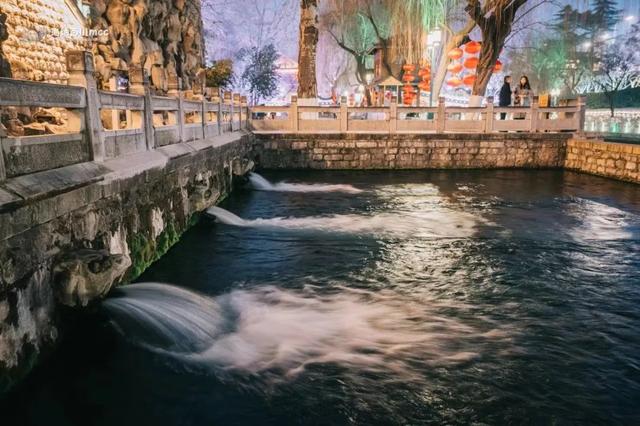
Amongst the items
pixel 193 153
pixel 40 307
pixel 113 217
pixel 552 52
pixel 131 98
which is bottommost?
pixel 40 307

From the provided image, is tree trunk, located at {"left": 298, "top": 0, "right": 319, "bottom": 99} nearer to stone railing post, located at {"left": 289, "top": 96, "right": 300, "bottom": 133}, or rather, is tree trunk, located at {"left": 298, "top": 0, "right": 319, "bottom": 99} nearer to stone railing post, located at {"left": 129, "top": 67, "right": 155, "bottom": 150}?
stone railing post, located at {"left": 289, "top": 96, "right": 300, "bottom": 133}

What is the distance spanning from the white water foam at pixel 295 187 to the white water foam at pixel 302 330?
7.61 metres

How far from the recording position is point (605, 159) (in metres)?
15.2

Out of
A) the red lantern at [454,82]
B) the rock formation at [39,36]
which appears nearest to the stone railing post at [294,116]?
the rock formation at [39,36]

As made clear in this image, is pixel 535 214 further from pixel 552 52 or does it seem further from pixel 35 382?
pixel 552 52

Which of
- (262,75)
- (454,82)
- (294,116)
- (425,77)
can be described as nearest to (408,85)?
(454,82)

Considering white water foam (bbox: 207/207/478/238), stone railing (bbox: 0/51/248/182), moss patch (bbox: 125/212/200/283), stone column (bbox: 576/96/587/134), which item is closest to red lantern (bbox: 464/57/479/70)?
stone column (bbox: 576/96/587/134)

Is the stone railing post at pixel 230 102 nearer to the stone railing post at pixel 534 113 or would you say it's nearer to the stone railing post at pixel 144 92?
the stone railing post at pixel 144 92

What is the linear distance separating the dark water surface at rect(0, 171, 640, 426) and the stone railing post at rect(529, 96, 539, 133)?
30.1ft

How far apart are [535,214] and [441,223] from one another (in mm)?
2279

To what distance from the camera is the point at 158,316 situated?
4.97 metres

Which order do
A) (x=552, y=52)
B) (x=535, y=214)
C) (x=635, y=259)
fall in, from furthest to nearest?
(x=552, y=52) < (x=535, y=214) < (x=635, y=259)

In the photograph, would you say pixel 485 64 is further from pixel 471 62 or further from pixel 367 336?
pixel 367 336

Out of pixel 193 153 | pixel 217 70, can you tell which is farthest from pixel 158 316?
pixel 217 70
